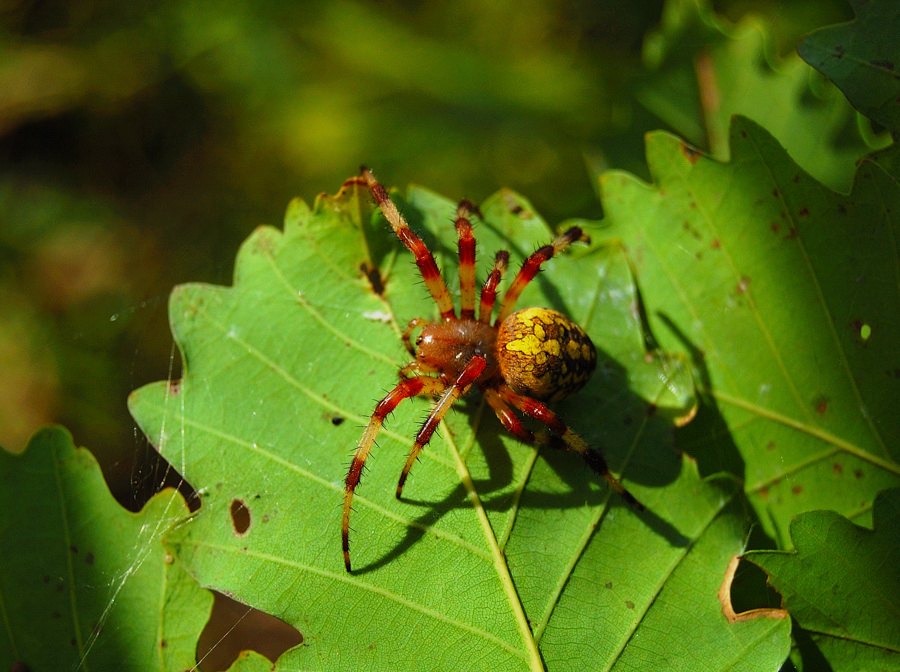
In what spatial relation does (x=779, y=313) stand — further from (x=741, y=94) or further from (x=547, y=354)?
(x=741, y=94)

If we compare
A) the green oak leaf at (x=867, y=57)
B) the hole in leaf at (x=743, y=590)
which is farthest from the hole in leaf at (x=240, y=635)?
the green oak leaf at (x=867, y=57)

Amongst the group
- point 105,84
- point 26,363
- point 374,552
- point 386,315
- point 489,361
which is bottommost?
point 26,363

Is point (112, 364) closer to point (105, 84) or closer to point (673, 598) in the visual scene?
point (105, 84)

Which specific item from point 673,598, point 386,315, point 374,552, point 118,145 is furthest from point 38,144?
point 673,598

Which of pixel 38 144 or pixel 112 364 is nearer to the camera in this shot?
pixel 112 364

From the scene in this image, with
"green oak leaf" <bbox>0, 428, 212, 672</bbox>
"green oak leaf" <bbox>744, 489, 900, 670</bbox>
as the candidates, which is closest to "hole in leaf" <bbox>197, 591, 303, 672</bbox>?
"green oak leaf" <bbox>0, 428, 212, 672</bbox>

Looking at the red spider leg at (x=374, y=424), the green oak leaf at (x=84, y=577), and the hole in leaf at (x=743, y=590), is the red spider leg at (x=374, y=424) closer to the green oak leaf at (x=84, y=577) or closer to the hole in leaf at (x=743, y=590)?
the green oak leaf at (x=84, y=577)

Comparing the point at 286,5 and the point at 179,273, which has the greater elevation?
the point at 286,5
